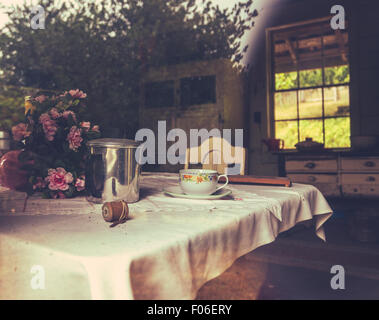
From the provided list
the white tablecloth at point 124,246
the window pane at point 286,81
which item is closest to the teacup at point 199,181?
the white tablecloth at point 124,246

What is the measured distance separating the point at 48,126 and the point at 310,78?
424 cm

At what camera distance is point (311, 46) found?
15.4 feet

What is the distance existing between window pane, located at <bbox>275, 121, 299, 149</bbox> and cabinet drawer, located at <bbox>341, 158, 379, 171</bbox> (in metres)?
1.22

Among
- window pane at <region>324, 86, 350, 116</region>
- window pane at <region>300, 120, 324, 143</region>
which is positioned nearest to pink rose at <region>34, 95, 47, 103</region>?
window pane at <region>300, 120, 324, 143</region>

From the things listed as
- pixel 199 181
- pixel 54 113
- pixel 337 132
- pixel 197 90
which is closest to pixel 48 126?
pixel 54 113

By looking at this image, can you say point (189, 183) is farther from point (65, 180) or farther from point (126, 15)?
point (126, 15)

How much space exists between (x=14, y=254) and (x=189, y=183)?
0.50 meters

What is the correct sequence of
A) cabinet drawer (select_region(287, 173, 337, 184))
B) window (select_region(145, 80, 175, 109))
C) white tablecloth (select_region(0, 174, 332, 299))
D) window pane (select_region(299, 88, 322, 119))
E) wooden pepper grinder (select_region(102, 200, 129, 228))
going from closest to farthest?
white tablecloth (select_region(0, 174, 332, 299)) < wooden pepper grinder (select_region(102, 200, 129, 228)) < cabinet drawer (select_region(287, 173, 337, 184)) < window pane (select_region(299, 88, 322, 119)) < window (select_region(145, 80, 175, 109))

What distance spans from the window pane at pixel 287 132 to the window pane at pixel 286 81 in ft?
1.75

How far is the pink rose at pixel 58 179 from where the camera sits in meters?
0.95

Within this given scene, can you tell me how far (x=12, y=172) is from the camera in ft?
3.50

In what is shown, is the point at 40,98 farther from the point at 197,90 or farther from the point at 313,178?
the point at 197,90

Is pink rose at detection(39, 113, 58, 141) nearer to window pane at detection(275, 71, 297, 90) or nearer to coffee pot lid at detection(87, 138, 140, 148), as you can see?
coffee pot lid at detection(87, 138, 140, 148)

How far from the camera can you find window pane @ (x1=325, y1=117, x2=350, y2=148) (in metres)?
4.30
